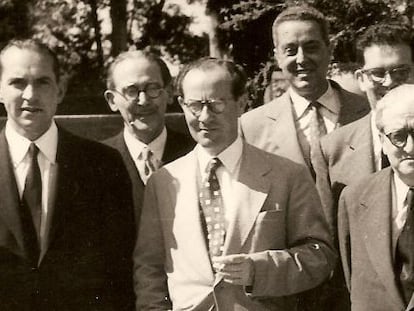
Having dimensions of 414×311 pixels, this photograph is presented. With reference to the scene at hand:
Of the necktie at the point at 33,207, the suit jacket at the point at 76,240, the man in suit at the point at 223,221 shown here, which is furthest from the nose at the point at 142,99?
the necktie at the point at 33,207

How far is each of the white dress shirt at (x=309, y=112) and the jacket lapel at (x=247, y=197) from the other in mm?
886

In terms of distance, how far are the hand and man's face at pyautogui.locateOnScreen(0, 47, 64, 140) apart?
1.08 m

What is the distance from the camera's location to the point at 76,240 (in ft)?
11.9

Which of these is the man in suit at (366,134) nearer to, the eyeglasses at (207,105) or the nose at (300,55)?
the nose at (300,55)

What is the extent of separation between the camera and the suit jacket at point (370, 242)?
3314mm

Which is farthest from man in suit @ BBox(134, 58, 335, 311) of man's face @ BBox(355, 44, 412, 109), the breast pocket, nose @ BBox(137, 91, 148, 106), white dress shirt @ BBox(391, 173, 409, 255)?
man's face @ BBox(355, 44, 412, 109)

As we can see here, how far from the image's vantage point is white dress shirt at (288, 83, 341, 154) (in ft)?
14.8

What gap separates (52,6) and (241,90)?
819 inches

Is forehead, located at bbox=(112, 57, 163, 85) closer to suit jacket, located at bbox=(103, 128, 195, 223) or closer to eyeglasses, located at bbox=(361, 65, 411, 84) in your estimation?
suit jacket, located at bbox=(103, 128, 195, 223)

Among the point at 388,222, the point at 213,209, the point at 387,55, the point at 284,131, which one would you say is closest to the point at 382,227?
the point at 388,222

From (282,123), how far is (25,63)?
1.60m

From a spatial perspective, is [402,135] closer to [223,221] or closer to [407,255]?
[407,255]

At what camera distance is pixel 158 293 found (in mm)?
3559

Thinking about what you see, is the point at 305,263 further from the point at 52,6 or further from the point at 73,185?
the point at 52,6
